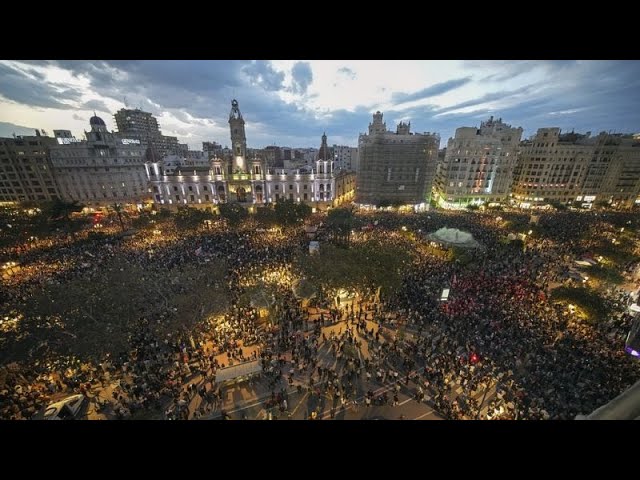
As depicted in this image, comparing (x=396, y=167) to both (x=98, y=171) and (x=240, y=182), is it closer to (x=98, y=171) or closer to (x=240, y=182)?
(x=240, y=182)

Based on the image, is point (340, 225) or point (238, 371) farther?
point (340, 225)

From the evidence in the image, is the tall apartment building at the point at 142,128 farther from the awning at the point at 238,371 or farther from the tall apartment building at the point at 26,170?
the awning at the point at 238,371

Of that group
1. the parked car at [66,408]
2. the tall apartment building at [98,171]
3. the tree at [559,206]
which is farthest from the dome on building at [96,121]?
the tree at [559,206]

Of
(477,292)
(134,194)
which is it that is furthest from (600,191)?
(134,194)

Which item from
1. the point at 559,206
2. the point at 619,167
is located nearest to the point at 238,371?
the point at 559,206

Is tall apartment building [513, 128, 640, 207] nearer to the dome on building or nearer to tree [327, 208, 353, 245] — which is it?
tree [327, 208, 353, 245]

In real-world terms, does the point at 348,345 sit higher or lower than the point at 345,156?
lower
